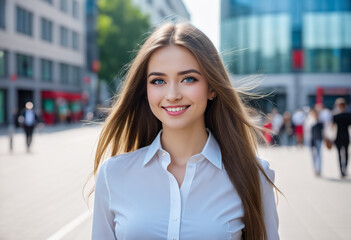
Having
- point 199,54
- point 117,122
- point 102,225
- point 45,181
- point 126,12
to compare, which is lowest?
point 45,181

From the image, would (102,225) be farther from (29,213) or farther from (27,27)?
(27,27)

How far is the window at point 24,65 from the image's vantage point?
34188 millimetres

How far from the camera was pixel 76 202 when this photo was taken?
24.3ft

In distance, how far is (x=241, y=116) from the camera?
250cm

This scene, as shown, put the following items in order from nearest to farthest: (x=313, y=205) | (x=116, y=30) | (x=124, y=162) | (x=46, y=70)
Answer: (x=124, y=162), (x=313, y=205), (x=46, y=70), (x=116, y=30)

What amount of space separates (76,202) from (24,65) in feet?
99.5

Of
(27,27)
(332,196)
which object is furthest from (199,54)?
(27,27)

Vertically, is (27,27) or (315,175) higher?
(27,27)

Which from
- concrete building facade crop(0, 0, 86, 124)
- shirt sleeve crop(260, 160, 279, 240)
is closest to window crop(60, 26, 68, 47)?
concrete building facade crop(0, 0, 86, 124)

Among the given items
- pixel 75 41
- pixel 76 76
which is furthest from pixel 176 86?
pixel 76 76

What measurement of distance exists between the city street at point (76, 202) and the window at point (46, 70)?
27736 millimetres

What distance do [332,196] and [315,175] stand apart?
2620 mm

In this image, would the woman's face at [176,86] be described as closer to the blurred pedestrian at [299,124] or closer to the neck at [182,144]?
the neck at [182,144]

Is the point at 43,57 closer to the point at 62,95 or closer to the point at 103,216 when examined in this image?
the point at 62,95
